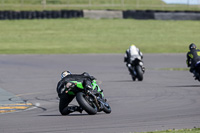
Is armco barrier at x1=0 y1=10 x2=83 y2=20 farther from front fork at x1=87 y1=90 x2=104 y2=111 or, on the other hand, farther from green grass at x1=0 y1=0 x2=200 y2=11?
front fork at x1=87 y1=90 x2=104 y2=111

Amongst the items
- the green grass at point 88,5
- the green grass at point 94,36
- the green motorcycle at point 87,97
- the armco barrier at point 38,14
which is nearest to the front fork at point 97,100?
the green motorcycle at point 87,97

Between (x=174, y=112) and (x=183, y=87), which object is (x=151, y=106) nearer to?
(x=174, y=112)

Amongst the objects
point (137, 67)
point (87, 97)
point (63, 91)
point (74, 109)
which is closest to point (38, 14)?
point (137, 67)

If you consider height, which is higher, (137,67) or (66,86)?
(66,86)

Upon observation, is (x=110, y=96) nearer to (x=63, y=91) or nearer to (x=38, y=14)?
(x=63, y=91)

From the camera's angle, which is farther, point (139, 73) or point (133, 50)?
point (133, 50)

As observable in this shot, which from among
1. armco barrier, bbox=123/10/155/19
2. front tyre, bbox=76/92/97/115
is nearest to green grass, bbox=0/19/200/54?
armco barrier, bbox=123/10/155/19

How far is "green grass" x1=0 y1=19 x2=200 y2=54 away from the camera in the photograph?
138 feet

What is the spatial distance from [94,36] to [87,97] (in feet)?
117

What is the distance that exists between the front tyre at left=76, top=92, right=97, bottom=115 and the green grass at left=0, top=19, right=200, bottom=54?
26644 millimetres

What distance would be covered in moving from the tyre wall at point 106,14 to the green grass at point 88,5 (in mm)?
5802

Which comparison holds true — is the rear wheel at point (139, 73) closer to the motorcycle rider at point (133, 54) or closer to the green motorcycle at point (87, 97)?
the motorcycle rider at point (133, 54)

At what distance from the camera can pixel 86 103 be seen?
12266mm

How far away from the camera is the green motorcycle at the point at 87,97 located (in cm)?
1227
